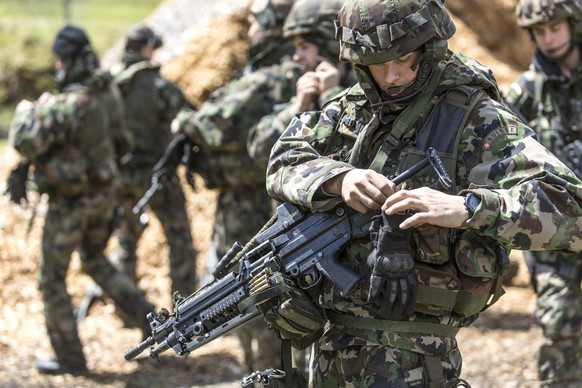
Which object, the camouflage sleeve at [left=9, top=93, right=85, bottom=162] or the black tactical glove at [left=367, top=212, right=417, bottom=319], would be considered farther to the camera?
the camouflage sleeve at [left=9, top=93, right=85, bottom=162]

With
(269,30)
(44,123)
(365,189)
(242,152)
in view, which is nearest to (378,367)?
(365,189)

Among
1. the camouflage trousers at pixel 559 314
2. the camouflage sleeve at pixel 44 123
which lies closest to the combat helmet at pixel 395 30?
the camouflage trousers at pixel 559 314

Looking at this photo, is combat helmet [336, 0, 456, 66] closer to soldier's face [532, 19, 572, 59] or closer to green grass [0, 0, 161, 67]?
soldier's face [532, 19, 572, 59]

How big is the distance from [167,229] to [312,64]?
3.98 metres

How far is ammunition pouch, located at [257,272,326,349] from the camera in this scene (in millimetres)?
3801

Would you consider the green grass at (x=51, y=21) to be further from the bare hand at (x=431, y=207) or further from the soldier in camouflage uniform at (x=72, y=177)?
the bare hand at (x=431, y=207)

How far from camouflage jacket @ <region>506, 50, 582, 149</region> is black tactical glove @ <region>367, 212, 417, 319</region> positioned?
3198mm

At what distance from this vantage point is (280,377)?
12.9 feet

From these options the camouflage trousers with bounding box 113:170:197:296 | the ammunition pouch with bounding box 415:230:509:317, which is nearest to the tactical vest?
the ammunition pouch with bounding box 415:230:509:317

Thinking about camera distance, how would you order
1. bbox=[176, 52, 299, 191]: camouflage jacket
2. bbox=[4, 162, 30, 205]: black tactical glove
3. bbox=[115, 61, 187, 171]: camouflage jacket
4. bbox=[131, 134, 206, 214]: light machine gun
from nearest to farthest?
1. bbox=[176, 52, 299, 191]: camouflage jacket
2. bbox=[131, 134, 206, 214]: light machine gun
3. bbox=[4, 162, 30, 205]: black tactical glove
4. bbox=[115, 61, 187, 171]: camouflage jacket

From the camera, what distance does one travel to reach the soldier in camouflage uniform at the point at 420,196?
342 centimetres

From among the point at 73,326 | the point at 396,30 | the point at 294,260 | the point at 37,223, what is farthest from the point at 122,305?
the point at 396,30

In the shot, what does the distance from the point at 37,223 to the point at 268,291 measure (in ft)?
27.3

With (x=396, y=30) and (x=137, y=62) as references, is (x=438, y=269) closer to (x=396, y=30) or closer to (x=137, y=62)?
(x=396, y=30)
